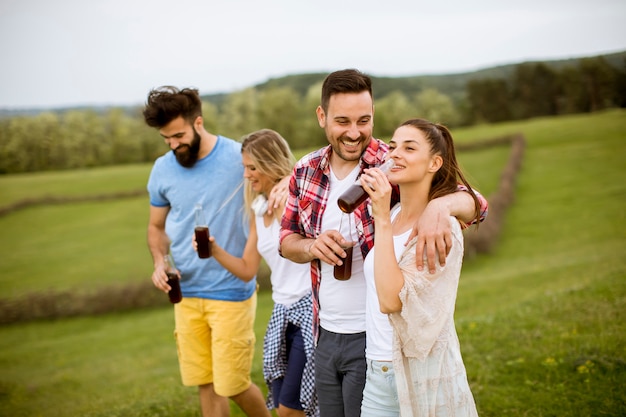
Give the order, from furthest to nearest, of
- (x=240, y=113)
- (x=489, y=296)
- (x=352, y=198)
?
(x=240, y=113) → (x=489, y=296) → (x=352, y=198)

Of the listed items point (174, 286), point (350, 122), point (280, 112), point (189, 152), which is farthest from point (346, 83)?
point (280, 112)

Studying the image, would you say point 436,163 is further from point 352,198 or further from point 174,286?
point 174,286

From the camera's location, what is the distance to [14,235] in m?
35.2

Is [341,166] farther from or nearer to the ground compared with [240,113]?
farther from the ground

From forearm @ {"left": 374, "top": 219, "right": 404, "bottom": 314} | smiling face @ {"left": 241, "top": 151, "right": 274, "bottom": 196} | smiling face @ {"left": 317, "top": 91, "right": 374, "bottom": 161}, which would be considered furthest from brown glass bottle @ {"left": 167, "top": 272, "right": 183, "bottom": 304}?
forearm @ {"left": 374, "top": 219, "right": 404, "bottom": 314}

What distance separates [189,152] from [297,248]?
2002mm

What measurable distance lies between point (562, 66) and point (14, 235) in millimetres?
59823

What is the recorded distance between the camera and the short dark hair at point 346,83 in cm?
338

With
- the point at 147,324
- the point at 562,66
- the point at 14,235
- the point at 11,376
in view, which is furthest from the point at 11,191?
the point at 562,66

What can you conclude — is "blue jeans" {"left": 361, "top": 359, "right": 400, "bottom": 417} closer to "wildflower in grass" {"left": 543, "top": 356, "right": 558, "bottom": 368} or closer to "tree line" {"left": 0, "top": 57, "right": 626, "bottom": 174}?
"wildflower in grass" {"left": 543, "top": 356, "right": 558, "bottom": 368}

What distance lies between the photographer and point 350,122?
3.37 meters

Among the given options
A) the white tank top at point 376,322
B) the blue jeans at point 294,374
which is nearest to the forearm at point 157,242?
the blue jeans at point 294,374

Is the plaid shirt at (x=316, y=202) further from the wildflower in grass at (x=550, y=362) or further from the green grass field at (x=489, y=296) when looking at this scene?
the wildflower in grass at (x=550, y=362)

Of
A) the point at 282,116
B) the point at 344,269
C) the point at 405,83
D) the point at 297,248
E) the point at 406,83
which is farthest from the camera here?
the point at 406,83
